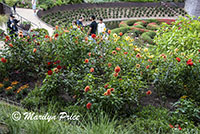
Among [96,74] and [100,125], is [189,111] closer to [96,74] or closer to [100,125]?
[100,125]

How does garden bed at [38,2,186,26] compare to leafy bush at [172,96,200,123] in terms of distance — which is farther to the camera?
garden bed at [38,2,186,26]

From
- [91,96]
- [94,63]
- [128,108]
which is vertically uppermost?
[94,63]

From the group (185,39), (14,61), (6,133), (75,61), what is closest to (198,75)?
(185,39)

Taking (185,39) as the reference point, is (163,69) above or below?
below

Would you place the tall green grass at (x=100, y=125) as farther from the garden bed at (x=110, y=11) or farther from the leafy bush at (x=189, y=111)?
the garden bed at (x=110, y=11)

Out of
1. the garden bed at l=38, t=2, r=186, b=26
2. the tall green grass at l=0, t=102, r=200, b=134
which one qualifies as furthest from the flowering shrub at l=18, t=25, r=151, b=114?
the garden bed at l=38, t=2, r=186, b=26

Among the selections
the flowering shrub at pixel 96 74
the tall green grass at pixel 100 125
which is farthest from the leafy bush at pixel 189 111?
the flowering shrub at pixel 96 74

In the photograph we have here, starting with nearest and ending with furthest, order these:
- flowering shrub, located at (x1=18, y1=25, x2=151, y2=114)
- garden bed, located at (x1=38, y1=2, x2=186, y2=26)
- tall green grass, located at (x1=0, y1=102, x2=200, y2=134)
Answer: tall green grass, located at (x1=0, y1=102, x2=200, y2=134)
flowering shrub, located at (x1=18, y1=25, x2=151, y2=114)
garden bed, located at (x1=38, y1=2, x2=186, y2=26)

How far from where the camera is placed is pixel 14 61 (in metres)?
4.99

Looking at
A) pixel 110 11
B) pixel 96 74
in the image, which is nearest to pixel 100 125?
pixel 96 74

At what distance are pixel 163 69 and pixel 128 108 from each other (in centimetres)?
117

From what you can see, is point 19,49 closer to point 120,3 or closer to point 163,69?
point 163,69

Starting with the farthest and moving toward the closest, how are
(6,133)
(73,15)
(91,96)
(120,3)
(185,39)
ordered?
(120,3) < (73,15) < (185,39) < (91,96) < (6,133)

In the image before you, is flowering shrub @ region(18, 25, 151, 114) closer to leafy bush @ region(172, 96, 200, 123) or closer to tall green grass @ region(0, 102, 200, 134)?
tall green grass @ region(0, 102, 200, 134)
